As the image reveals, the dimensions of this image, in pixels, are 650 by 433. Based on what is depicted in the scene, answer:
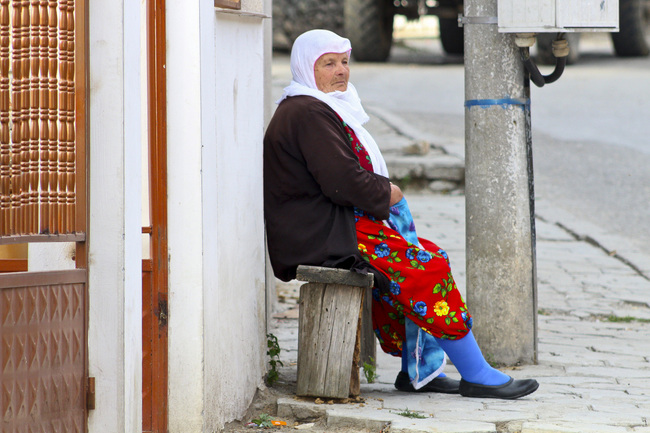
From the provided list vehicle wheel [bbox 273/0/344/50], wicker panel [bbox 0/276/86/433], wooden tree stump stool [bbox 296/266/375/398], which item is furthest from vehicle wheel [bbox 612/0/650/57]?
wicker panel [bbox 0/276/86/433]

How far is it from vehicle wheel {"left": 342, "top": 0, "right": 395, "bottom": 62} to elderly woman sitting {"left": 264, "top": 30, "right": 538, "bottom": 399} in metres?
13.6

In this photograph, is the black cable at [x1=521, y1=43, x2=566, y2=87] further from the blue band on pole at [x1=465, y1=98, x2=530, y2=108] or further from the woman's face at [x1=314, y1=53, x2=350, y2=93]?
the woman's face at [x1=314, y1=53, x2=350, y2=93]

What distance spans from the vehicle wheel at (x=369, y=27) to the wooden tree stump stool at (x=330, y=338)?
1395 cm

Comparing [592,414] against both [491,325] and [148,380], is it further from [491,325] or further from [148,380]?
[148,380]

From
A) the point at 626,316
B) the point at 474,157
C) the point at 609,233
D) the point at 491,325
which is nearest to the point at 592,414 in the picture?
the point at 491,325

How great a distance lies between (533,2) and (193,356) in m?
2.10

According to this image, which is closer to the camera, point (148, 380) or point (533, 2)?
point (148, 380)

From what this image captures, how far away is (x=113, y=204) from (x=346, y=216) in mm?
1189

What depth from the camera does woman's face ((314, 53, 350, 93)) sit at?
382cm

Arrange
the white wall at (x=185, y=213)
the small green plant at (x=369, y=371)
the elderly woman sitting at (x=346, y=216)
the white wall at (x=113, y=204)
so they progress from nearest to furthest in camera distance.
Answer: the white wall at (x=113, y=204) < the white wall at (x=185, y=213) < the elderly woman sitting at (x=346, y=216) < the small green plant at (x=369, y=371)

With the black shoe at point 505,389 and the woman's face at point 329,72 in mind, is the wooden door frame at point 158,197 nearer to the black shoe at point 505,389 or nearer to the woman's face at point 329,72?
the woman's face at point 329,72

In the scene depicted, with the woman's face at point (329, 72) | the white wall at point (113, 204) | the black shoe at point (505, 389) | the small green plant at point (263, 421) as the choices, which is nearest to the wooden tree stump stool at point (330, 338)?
the small green plant at point (263, 421)

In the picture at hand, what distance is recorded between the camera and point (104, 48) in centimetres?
270

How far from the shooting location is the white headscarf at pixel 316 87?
376 cm
